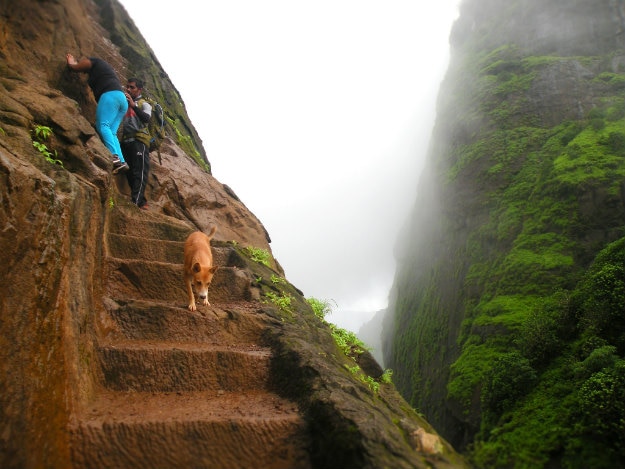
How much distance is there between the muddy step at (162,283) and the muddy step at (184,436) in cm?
186

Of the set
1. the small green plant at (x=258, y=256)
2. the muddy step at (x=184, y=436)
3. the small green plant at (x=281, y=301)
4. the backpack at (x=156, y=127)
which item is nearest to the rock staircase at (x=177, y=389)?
the muddy step at (x=184, y=436)

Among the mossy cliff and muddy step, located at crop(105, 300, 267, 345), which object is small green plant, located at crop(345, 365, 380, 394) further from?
the mossy cliff

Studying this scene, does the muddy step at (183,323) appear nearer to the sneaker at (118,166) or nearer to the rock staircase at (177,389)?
the rock staircase at (177,389)

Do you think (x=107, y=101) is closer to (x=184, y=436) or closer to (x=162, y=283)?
(x=162, y=283)

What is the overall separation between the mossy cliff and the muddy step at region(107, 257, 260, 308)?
454 centimetres

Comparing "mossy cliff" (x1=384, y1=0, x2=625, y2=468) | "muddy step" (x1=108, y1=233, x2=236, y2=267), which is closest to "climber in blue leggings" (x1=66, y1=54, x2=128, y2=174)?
"muddy step" (x1=108, y1=233, x2=236, y2=267)

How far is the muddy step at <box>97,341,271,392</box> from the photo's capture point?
12.8 ft

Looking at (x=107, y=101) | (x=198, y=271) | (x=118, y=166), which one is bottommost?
(x=198, y=271)

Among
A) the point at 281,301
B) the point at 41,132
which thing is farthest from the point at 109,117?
the point at 281,301

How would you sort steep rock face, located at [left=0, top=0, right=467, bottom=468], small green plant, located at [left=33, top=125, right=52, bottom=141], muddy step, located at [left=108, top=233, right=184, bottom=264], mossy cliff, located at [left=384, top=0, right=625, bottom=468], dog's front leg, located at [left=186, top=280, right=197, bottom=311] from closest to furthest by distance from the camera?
1. steep rock face, located at [left=0, top=0, right=467, bottom=468]
2. dog's front leg, located at [left=186, top=280, right=197, bottom=311]
3. small green plant, located at [left=33, top=125, right=52, bottom=141]
4. muddy step, located at [left=108, top=233, right=184, bottom=264]
5. mossy cliff, located at [left=384, top=0, right=625, bottom=468]

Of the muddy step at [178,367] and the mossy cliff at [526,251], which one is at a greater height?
the mossy cliff at [526,251]

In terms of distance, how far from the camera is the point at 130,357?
3.97m

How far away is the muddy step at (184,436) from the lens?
3055 mm

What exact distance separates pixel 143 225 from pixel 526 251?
13.1 metres
